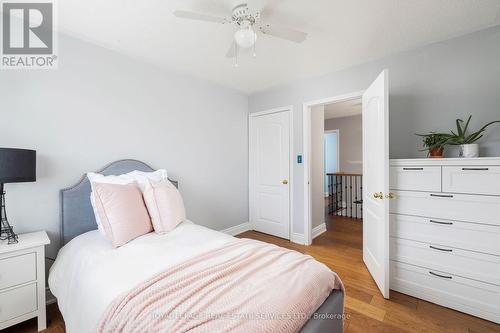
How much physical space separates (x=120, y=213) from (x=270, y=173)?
2373 millimetres

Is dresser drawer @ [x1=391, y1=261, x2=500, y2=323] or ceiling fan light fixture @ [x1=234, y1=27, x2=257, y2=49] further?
dresser drawer @ [x1=391, y1=261, x2=500, y2=323]

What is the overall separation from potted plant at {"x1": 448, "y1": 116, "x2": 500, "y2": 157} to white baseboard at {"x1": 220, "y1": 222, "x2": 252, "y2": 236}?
2948 millimetres

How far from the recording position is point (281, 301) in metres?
1.02

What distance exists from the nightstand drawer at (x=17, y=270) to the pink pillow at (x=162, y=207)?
2.74 ft

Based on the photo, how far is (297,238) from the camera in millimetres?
3311

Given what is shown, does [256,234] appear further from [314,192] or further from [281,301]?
[281,301]

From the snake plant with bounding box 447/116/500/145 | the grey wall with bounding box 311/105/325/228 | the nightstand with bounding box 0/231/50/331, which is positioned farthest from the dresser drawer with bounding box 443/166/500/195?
the nightstand with bounding box 0/231/50/331

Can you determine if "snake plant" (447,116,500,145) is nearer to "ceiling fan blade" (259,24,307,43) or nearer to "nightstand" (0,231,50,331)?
"ceiling fan blade" (259,24,307,43)

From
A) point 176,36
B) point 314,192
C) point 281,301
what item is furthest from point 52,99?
point 314,192

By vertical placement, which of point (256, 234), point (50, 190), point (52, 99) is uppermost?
point (52, 99)

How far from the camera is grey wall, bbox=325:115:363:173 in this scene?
600 cm

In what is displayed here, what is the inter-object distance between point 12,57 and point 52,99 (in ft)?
1.30

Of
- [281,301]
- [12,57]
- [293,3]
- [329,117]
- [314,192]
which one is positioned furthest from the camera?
[329,117]

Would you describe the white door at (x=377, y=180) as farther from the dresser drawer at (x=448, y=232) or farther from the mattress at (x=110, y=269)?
the mattress at (x=110, y=269)
